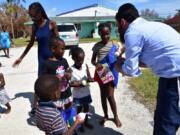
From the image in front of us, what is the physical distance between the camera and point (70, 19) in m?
49.1

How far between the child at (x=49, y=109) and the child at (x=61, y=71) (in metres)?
1.44

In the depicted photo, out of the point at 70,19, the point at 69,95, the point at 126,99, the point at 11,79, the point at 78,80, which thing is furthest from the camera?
the point at 70,19

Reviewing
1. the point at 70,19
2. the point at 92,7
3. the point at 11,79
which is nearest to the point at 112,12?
the point at 92,7

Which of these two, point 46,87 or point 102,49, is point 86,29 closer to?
point 102,49

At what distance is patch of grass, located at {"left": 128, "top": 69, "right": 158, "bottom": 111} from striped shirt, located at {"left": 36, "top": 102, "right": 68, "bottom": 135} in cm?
388

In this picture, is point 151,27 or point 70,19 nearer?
point 151,27

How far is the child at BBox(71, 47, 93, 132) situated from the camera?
547cm

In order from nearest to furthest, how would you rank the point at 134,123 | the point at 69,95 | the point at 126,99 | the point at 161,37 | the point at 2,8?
the point at 161,37 < the point at 69,95 < the point at 134,123 < the point at 126,99 < the point at 2,8

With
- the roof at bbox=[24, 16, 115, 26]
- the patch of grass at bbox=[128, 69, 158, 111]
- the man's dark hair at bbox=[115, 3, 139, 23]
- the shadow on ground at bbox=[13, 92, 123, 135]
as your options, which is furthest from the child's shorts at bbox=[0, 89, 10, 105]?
the roof at bbox=[24, 16, 115, 26]

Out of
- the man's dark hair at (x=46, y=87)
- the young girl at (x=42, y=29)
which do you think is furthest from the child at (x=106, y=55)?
the man's dark hair at (x=46, y=87)

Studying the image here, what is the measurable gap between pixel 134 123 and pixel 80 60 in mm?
1566

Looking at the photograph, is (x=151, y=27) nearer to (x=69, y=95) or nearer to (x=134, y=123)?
(x=69, y=95)

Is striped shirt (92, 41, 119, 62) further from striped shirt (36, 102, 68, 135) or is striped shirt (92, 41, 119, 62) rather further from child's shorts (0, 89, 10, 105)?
striped shirt (36, 102, 68, 135)

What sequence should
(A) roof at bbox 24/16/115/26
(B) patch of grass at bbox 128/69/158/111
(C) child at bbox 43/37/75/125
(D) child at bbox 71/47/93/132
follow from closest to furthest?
1. (C) child at bbox 43/37/75/125
2. (D) child at bbox 71/47/93/132
3. (B) patch of grass at bbox 128/69/158/111
4. (A) roof at bbox 24/16/115/26
